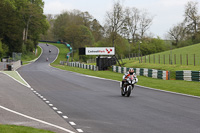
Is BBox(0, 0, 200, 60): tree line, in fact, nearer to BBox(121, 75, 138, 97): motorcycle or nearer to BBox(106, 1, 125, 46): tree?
BBox(106, 1, 125, 46): tree

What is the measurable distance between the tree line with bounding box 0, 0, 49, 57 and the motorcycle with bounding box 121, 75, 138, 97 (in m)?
70.4

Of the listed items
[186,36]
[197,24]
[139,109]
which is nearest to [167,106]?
[139,109]

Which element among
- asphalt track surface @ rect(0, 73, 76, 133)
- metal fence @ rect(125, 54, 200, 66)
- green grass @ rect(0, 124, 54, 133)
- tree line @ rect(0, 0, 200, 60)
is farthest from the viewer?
tree line @ rect(0, 0, 200, 60)

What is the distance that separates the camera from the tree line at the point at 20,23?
307ft

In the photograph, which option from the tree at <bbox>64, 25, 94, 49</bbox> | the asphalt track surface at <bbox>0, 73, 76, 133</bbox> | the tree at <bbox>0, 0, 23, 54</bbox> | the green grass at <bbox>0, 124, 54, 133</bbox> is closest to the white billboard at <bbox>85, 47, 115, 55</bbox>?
the tree at <bbox>0, 0, 23, 54</bbox>

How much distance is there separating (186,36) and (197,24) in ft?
27.3

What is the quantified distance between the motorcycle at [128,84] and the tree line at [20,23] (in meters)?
70.4

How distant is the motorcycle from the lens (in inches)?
681

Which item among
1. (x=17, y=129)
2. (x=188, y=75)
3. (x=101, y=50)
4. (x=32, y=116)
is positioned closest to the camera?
(x=17, y=129)

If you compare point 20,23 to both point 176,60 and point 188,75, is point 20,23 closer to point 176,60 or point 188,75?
point 176,60

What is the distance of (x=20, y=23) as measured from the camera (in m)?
99.6

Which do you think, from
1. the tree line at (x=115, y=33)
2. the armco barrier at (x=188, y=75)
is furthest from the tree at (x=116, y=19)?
the armco barrier at (x=188, y=75)

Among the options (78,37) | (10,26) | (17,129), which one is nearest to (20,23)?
(10,26)

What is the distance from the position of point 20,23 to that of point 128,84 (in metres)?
86.8
